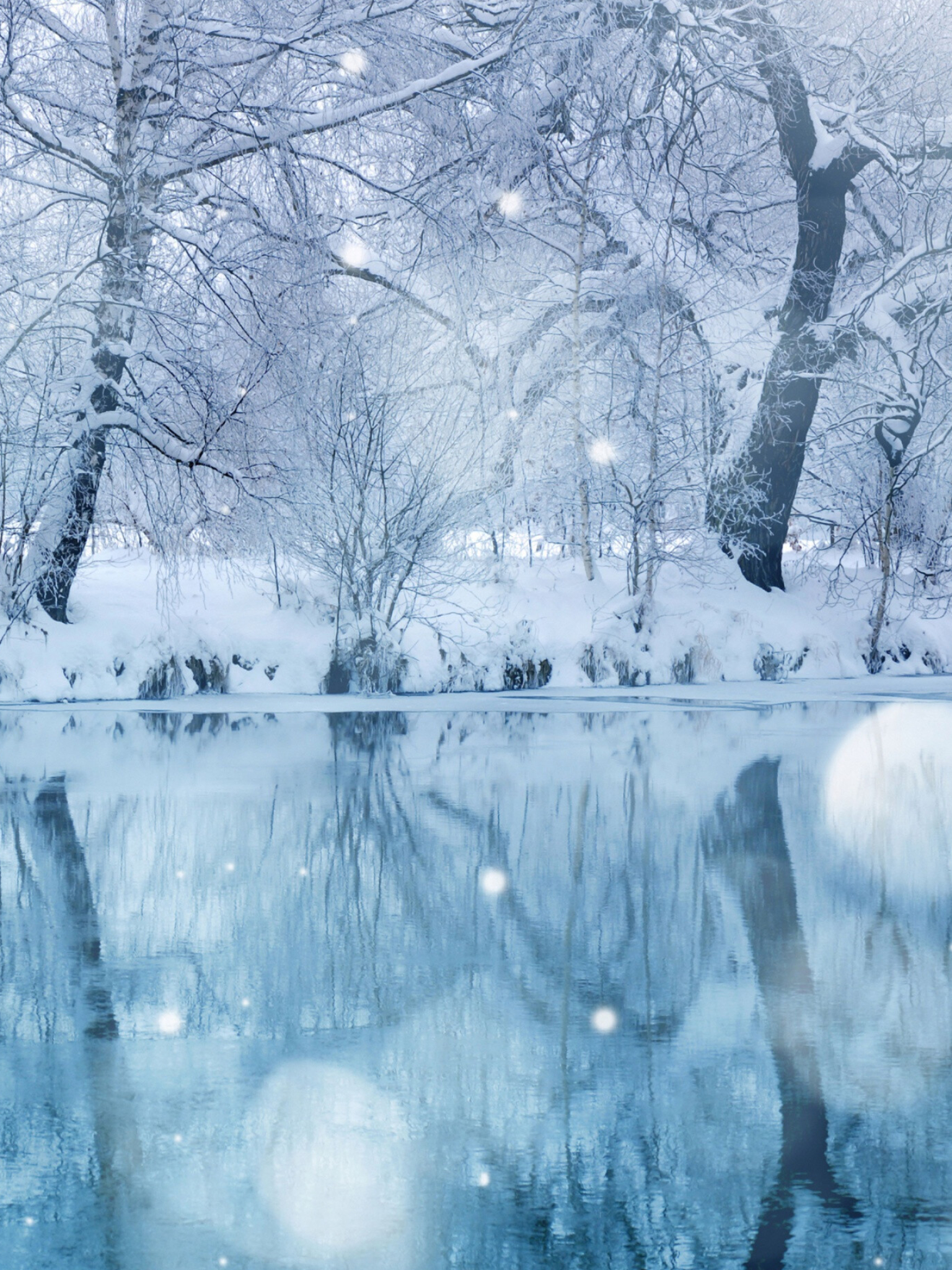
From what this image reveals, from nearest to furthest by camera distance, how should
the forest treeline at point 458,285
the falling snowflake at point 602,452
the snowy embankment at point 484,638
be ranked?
1. the forest treeline at point 458,285
2. the snowy embankment at point 484,638
3. the falling snowflake at point 602,452

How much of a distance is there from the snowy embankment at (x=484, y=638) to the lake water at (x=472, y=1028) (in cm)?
686

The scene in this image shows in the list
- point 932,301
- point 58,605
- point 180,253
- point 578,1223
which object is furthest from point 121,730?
point 932,301

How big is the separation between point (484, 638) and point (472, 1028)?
13669 millimetres

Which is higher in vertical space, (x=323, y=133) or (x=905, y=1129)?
(x=323, y=133)

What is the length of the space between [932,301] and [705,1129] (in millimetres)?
20060

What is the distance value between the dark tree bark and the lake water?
1305 centimetres

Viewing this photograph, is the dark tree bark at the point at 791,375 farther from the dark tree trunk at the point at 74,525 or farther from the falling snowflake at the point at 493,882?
the falling snowflake at the point at 493,882

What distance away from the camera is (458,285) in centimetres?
1717

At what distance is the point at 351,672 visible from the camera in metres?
17.3

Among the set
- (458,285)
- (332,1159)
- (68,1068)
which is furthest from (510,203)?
(332,1159)

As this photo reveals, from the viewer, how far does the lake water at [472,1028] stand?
316 cm

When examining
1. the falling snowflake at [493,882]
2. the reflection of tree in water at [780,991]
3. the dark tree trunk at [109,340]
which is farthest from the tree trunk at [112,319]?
the falling snowflake at [493,882]

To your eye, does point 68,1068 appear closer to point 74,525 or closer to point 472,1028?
point 472,1028

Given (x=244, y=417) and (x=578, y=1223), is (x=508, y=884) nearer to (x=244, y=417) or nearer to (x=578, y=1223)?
(x=578, y=1223)
